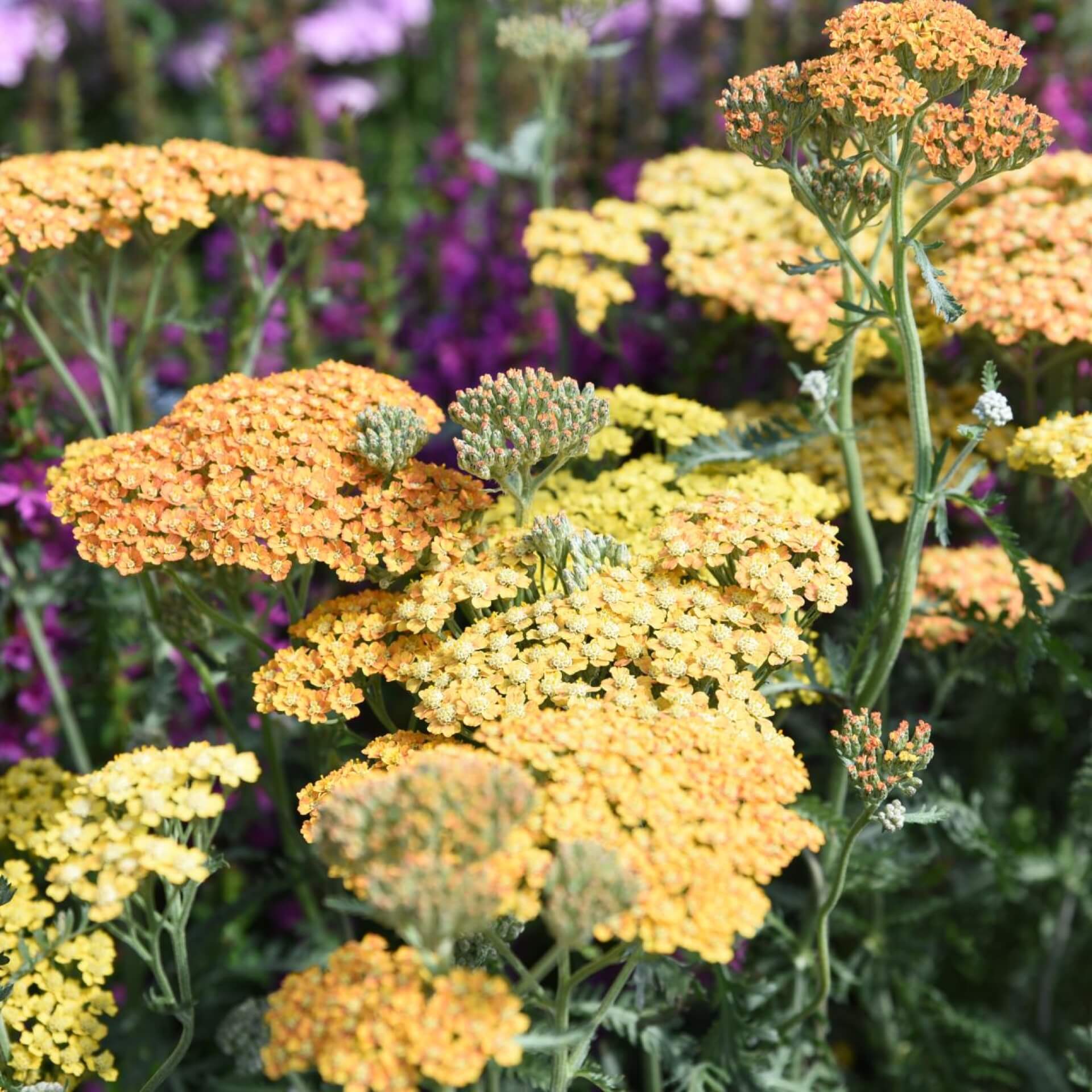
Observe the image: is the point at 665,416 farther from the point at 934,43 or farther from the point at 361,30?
the point at 361,30

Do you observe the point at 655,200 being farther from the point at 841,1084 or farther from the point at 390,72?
the point at 390,72

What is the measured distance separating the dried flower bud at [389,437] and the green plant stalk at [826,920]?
1071mm

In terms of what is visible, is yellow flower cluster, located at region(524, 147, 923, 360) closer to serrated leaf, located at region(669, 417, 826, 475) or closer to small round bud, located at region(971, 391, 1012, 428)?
serrated leaf, located at region(669, 417, 826, 475)

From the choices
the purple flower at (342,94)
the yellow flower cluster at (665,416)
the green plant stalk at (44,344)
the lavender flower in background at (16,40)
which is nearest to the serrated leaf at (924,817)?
the yellow flower cluster at (665,416)

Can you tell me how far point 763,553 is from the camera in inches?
92.8

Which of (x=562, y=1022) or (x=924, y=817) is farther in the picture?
(x=924, y=817)

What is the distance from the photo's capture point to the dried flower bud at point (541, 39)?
12.0 feet

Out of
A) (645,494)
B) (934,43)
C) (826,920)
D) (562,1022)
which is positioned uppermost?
(934,43)

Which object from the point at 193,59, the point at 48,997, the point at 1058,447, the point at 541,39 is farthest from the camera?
the point at 193,59

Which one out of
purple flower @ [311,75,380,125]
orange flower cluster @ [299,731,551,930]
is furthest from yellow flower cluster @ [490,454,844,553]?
purple flower @ [311,75,380,125]

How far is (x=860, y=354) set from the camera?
Answer: 3105 millimetres

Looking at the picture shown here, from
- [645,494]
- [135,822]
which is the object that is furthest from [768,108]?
[135,822]

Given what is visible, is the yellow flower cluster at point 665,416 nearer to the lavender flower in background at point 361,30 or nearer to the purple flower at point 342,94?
the purple flower at point 342,94

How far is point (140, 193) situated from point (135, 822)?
1543mm
